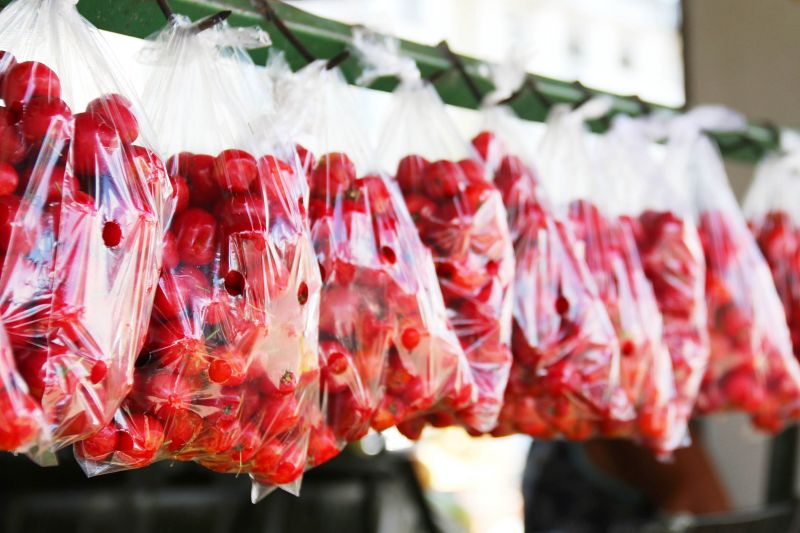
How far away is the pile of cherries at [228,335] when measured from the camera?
0.78 meters

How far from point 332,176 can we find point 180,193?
211 mm

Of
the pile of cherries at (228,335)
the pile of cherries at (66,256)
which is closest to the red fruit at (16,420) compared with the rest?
the pile of cherries at (66,256)

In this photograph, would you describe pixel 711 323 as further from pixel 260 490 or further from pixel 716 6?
pixel 716 6

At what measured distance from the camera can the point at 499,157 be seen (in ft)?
4.04

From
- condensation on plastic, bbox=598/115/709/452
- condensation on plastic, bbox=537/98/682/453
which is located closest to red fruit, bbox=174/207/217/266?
condensation on plastic, bbox=537/98/682/453

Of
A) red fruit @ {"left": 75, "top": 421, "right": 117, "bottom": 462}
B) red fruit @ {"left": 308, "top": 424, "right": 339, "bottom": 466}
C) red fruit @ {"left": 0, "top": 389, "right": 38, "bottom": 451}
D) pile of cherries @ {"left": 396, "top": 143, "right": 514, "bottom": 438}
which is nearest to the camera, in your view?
red fruit @ {"left": 0, "top": 389, "right": 38, "bottom": 451}

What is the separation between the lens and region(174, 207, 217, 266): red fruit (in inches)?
31.9

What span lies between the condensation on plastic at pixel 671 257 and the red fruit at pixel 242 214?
70 cm

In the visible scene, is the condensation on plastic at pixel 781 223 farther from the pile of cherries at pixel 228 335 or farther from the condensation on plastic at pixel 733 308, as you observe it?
the pile of cherries at pixel 228 335

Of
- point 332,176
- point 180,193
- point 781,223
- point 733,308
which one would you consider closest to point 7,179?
point 180,193

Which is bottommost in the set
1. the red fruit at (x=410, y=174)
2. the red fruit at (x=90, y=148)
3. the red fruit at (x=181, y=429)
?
the red fruit at (x=181, y=429)

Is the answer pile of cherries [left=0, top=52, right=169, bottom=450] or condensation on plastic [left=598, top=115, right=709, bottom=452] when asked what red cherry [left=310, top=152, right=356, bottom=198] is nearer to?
pile of cherries [left=0, top=52, right=169, bottom=450]

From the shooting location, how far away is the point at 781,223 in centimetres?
169

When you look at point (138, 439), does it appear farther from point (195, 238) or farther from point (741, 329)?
point (741, 329)
